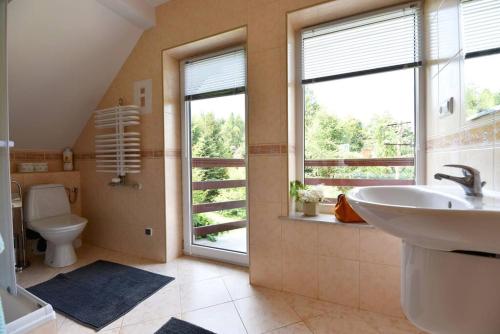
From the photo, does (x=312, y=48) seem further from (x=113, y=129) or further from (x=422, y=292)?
(x=113, y=129)

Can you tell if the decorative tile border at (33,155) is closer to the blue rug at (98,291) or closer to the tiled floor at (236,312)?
the tiled floor at (236,312)

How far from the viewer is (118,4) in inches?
79.2

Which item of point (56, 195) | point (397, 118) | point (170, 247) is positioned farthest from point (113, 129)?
point (397, 118)

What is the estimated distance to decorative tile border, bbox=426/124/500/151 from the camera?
3.12 ft

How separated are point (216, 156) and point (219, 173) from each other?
0.55 feet

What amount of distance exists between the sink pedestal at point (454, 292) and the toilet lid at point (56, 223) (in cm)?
261

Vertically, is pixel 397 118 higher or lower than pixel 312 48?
lower

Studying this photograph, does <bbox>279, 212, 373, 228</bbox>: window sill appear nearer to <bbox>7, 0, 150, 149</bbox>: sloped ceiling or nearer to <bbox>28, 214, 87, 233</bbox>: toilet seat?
<bbox>28, 214, 87, 233</bbox>: toilet seat

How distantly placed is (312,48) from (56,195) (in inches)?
114

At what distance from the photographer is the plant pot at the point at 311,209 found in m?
1.78

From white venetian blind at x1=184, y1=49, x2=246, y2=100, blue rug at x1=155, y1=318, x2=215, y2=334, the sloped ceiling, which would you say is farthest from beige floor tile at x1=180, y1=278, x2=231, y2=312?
the sloped ceiling

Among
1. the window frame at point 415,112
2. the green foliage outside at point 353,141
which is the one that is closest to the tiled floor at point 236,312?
the window frame at point 415,112

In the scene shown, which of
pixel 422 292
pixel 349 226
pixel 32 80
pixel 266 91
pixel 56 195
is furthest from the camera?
pixel 56 195

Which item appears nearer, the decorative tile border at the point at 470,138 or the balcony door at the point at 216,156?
the decorative tile border at the point at 470,138
